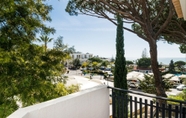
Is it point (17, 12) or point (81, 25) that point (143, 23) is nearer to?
point (17, 12)

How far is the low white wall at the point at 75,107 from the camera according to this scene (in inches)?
73.2

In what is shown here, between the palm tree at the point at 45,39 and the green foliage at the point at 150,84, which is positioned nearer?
the palm tree at the point at 45,39

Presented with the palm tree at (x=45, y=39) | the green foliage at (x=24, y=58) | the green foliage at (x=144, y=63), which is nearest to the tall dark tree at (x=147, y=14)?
the palm tree at (x=45, y=39)

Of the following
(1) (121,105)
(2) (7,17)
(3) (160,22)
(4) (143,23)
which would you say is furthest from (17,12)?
(3) (160,22)

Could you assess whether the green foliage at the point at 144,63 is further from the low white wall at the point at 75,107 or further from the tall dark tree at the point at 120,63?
the low white wall at the point at 75,107

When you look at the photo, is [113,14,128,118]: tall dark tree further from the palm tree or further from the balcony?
the balcony

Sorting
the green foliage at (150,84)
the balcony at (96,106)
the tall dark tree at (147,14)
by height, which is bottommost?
the green foliage at (150,84)

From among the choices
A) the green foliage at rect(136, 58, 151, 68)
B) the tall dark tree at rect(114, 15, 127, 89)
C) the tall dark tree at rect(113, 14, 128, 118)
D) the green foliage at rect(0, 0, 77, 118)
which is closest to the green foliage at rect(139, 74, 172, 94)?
the tall dark tree at rect(113, 14, 128, 118)

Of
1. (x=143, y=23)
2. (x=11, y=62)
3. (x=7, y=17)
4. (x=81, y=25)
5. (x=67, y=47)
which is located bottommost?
(x=11, y=62)

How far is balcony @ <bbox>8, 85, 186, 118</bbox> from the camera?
6.44ft

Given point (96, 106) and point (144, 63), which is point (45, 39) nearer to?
point (96, 106)

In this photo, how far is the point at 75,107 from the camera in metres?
2.40

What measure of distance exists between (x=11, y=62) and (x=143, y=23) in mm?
5736

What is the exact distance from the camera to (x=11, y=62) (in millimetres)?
3939
